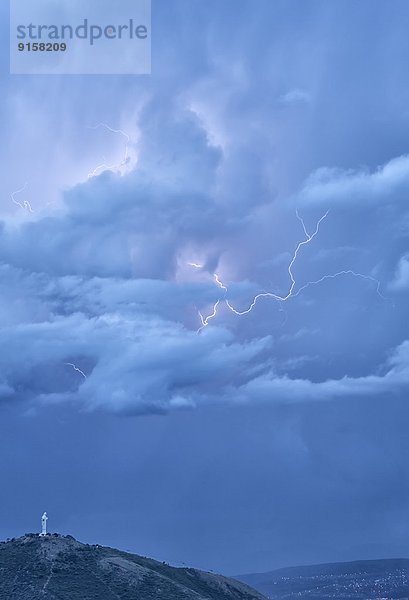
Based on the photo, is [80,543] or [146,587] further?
[80,543]

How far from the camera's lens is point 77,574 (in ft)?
323

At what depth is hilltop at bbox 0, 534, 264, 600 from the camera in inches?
3671

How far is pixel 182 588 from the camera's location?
103 meters

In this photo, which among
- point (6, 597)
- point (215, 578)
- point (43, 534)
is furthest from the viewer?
point (215, 578)

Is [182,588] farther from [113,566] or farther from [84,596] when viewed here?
[84,596]

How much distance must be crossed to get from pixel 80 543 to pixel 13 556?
1042cm

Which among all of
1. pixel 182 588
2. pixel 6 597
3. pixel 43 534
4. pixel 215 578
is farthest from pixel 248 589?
pixel 6 597

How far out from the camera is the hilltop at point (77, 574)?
306 ft

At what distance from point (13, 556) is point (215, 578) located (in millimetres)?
35953

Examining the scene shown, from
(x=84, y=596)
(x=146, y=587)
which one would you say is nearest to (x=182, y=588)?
(x=146, y=587)

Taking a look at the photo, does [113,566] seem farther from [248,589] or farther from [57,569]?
[248,589]

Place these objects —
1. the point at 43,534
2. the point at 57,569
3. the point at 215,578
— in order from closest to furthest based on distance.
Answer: the point at 57,569
the point at 43,534
the point at 215,578

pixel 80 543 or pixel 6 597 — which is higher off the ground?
pixel 80 543

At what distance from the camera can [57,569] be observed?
9800 centimetres
